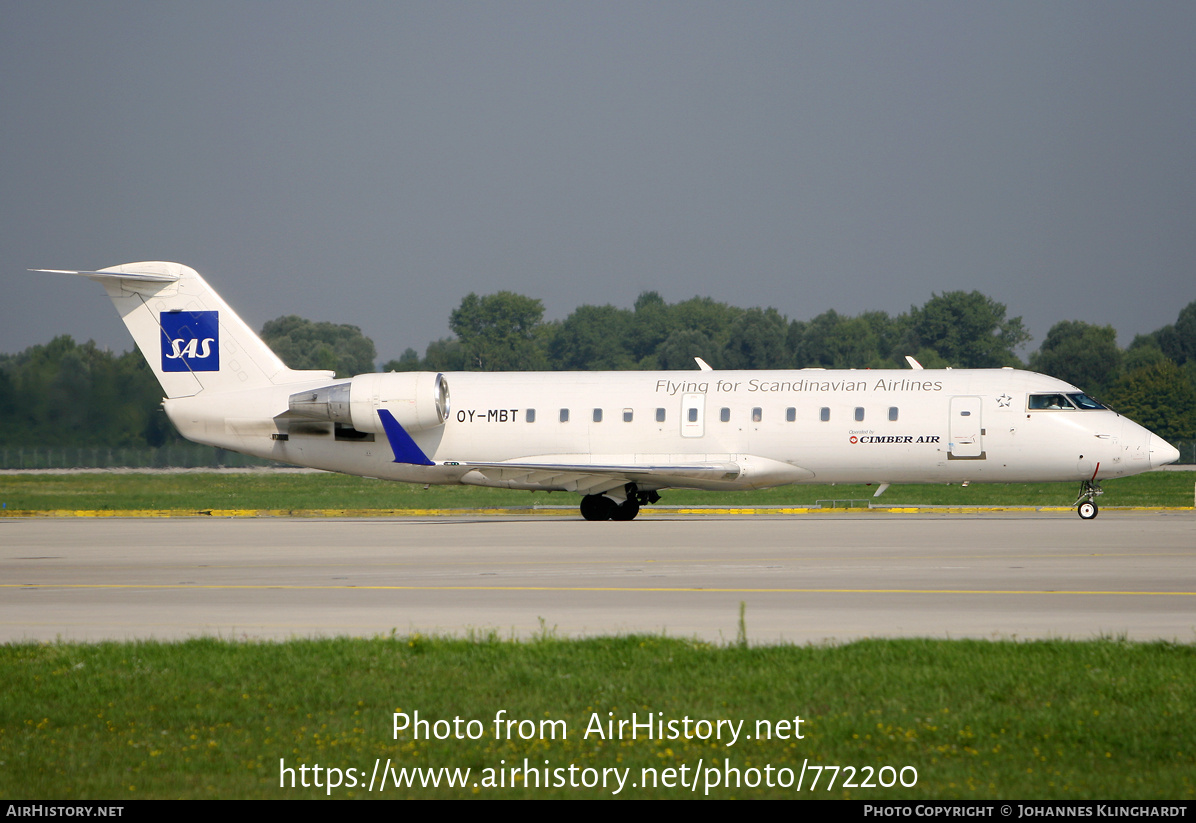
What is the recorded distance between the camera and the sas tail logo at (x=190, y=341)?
1224 inches

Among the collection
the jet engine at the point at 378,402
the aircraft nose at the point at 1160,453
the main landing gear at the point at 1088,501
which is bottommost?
the main landing gear at the point at 1088,501

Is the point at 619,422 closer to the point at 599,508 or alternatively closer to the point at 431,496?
the point at 599,508

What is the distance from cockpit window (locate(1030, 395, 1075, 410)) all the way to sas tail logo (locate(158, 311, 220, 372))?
19.4m

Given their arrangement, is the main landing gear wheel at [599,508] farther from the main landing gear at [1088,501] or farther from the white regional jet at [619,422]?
the main landing gear at [1088,501]

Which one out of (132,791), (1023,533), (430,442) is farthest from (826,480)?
(132,791)

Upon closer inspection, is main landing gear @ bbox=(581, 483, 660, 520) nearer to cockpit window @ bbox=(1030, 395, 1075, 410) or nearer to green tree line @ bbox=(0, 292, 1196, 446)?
cockpit window @ bbox=(1030, 395, 1075, 410)


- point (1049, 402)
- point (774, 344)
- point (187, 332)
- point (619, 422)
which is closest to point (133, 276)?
point (187, 332)

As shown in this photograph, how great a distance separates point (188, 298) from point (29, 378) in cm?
2072

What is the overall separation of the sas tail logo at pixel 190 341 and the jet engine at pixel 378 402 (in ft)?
8.63

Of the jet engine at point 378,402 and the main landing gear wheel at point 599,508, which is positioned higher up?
the jet engine at point 378,402

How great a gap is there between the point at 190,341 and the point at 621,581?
18.3 m

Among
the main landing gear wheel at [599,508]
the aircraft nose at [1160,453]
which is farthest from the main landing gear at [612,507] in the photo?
the aircraft nose at [1160,453]

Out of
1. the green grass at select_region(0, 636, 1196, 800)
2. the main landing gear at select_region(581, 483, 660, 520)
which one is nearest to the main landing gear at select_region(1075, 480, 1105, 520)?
the main landing gear at select_region(581, 483, 660, 520)

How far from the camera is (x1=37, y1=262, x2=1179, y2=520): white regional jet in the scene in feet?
91.9
